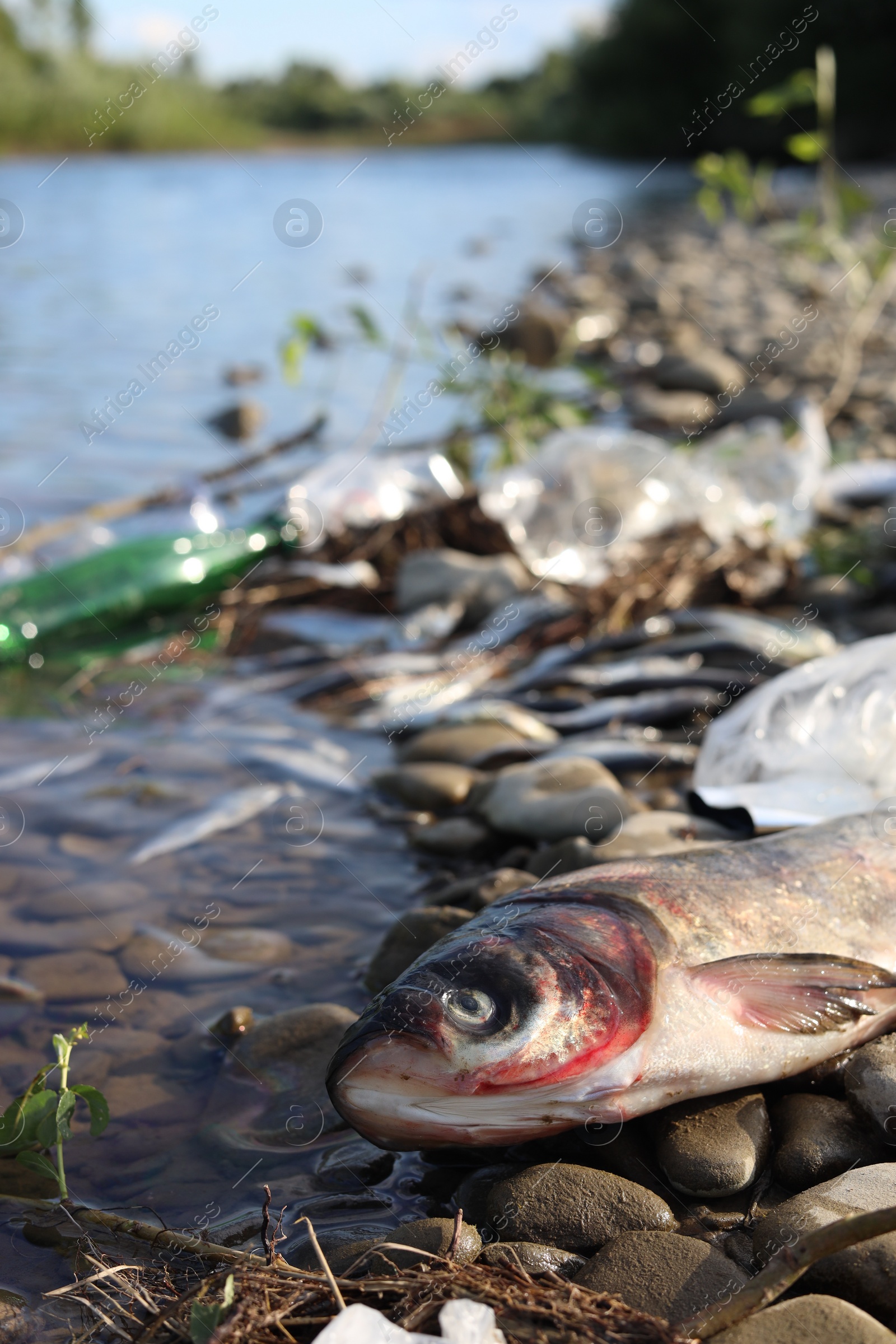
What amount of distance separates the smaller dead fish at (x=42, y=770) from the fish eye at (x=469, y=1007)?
7.57ft

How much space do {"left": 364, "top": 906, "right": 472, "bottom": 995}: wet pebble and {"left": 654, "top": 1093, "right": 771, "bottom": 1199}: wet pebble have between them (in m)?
0.62

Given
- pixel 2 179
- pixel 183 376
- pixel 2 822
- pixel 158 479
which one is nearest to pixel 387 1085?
pixel 2 822

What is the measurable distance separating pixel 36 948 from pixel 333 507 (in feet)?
9.98

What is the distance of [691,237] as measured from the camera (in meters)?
20.4

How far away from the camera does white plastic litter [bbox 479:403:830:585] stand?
5012 millimetres

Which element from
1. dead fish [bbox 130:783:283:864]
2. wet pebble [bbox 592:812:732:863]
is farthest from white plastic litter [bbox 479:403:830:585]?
wet pebble [bbox 592:812:732:863]

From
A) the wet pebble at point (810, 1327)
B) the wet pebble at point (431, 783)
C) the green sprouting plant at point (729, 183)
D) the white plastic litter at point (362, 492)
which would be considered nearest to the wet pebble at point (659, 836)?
the wet pebble at point (431, 783)

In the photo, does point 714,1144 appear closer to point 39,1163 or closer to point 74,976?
point 39,1163

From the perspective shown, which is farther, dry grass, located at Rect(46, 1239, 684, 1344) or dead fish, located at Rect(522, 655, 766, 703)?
dead fish, located at Rect(522, 655, 766, 703)

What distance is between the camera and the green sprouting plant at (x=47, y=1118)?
179 centimetres

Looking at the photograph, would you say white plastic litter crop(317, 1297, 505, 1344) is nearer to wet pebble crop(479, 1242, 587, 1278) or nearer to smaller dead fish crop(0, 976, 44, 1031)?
wet pebble crop(479, 1242, 587, 1278)

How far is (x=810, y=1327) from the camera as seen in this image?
55.3 inches

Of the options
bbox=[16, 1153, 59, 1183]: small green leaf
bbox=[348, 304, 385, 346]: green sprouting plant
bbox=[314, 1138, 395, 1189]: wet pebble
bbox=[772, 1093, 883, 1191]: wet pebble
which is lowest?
bbox=[772, 1093, 883, 1191]: wet pebble

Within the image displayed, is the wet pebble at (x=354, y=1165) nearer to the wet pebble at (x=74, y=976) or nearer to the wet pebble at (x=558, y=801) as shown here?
the wet pebble at (x=74, y=976)
